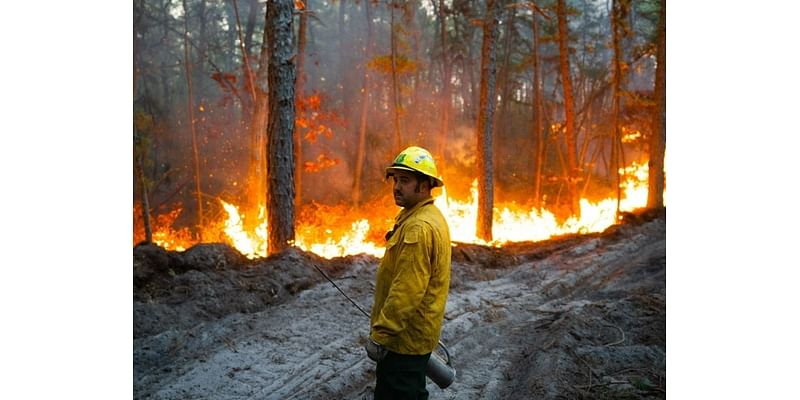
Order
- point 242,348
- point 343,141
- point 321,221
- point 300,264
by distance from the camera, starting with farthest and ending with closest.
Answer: point 343,141
point 321,221
point 300,264
point 242,348

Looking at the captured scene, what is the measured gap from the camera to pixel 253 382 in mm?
5340

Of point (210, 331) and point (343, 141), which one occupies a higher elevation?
point (343, 141)

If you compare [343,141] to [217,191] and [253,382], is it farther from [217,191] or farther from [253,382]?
[253,382]

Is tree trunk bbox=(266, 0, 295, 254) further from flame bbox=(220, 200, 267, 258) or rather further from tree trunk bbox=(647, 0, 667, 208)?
tree trunk bbox=(647, 0, 667, 208)

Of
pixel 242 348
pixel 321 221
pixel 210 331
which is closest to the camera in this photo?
pixel 242 348

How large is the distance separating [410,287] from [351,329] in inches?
148

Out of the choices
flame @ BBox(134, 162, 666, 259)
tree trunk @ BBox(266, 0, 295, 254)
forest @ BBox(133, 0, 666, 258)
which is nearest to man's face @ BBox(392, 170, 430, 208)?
tree trunk @ BBox(266, 0, 295, 254)

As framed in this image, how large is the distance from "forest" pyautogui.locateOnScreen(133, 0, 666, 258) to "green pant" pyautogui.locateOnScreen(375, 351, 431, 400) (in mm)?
9106

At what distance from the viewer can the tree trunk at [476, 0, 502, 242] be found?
13578 mm

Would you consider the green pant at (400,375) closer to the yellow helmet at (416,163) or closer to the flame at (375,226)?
the yellow helmet at (416,163)

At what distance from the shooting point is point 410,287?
3.22 m

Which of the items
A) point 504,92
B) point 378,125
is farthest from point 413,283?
point 504,92

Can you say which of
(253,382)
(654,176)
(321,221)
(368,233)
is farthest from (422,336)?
(321,221)
